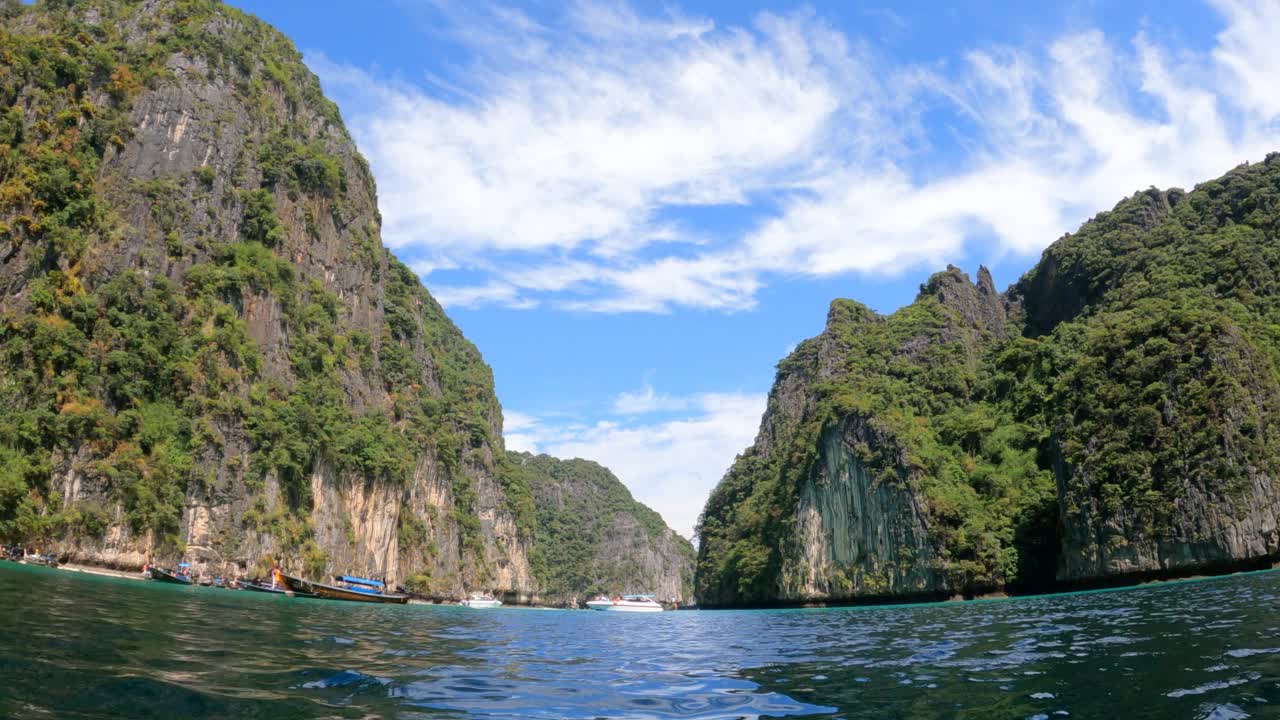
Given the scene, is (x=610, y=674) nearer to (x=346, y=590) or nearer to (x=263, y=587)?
(x=263, y=587)

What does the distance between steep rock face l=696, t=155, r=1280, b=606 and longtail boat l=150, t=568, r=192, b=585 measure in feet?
181

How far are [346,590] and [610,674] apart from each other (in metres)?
48.1

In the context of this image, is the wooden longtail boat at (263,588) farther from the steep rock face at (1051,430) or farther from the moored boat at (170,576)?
the steep rock face at (1051,430)

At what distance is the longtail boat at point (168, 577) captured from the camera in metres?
44.9

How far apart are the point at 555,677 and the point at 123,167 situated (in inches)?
2602

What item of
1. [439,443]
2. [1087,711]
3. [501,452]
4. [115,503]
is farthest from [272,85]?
[1087,711]

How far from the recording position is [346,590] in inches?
2154

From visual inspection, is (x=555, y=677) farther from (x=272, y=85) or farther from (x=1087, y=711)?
(x=272, y=85)

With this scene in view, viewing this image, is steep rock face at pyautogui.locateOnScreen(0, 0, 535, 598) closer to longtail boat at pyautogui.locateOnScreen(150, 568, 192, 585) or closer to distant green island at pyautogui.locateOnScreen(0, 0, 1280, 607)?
distant green island at pyautogui.locateOnScreen(0, 0, 1280, 607)

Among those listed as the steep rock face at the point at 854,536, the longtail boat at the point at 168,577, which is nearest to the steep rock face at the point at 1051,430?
the steep rock face at the point at 854,536

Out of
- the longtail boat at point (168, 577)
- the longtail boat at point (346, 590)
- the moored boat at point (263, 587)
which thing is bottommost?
the longtail boat at point (346, 590)

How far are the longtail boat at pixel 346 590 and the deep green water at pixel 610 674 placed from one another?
122 feet

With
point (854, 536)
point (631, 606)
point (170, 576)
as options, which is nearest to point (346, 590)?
point (170, 576)

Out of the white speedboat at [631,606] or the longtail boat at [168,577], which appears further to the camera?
the white speedboat at [631,606]
